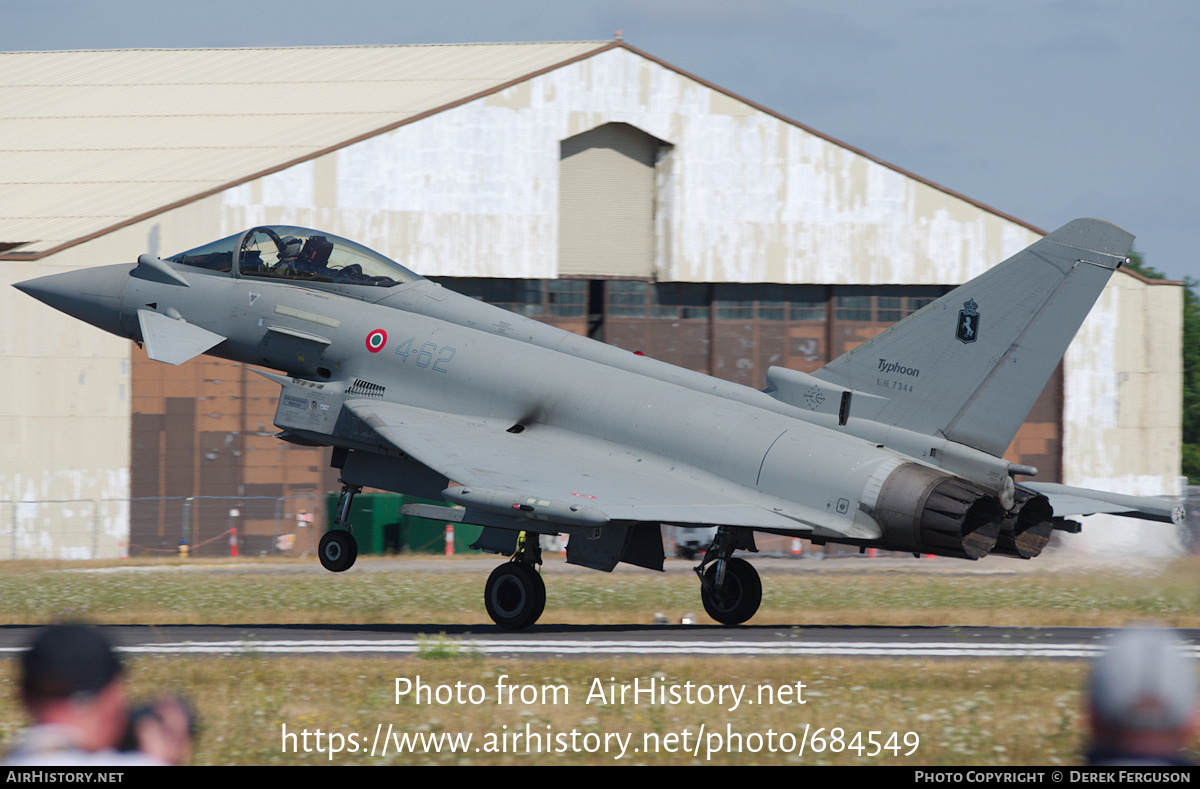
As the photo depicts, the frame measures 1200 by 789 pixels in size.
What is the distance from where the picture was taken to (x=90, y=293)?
19.2 metres

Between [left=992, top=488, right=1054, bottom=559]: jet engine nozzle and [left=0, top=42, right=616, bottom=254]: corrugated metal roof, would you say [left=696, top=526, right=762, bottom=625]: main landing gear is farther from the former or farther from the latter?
[left=0, top=42, right=616, bottom=254]: corrugated metal roof

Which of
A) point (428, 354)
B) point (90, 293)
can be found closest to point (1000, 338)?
point (428, 354)

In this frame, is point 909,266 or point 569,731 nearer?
point 569,731

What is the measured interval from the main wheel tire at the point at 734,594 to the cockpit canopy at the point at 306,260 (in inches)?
265

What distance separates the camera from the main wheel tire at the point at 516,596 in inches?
630

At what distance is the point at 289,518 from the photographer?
33.6m

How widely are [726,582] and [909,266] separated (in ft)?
68.6

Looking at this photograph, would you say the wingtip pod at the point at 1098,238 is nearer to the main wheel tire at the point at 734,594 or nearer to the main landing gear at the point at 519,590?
the main wheel tire at the point at 734,594

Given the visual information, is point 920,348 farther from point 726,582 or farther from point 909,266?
point 909,266

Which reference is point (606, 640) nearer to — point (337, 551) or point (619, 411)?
point (619, 411)

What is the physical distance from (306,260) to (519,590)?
645 centimetres

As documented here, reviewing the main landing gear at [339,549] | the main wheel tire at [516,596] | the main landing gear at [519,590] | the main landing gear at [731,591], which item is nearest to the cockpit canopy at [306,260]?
the main landing gear at [339,549]

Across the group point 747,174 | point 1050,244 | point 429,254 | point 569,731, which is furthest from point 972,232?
point 569,731

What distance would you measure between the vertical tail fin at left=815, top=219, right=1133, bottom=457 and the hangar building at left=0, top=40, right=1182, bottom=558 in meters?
19.7
